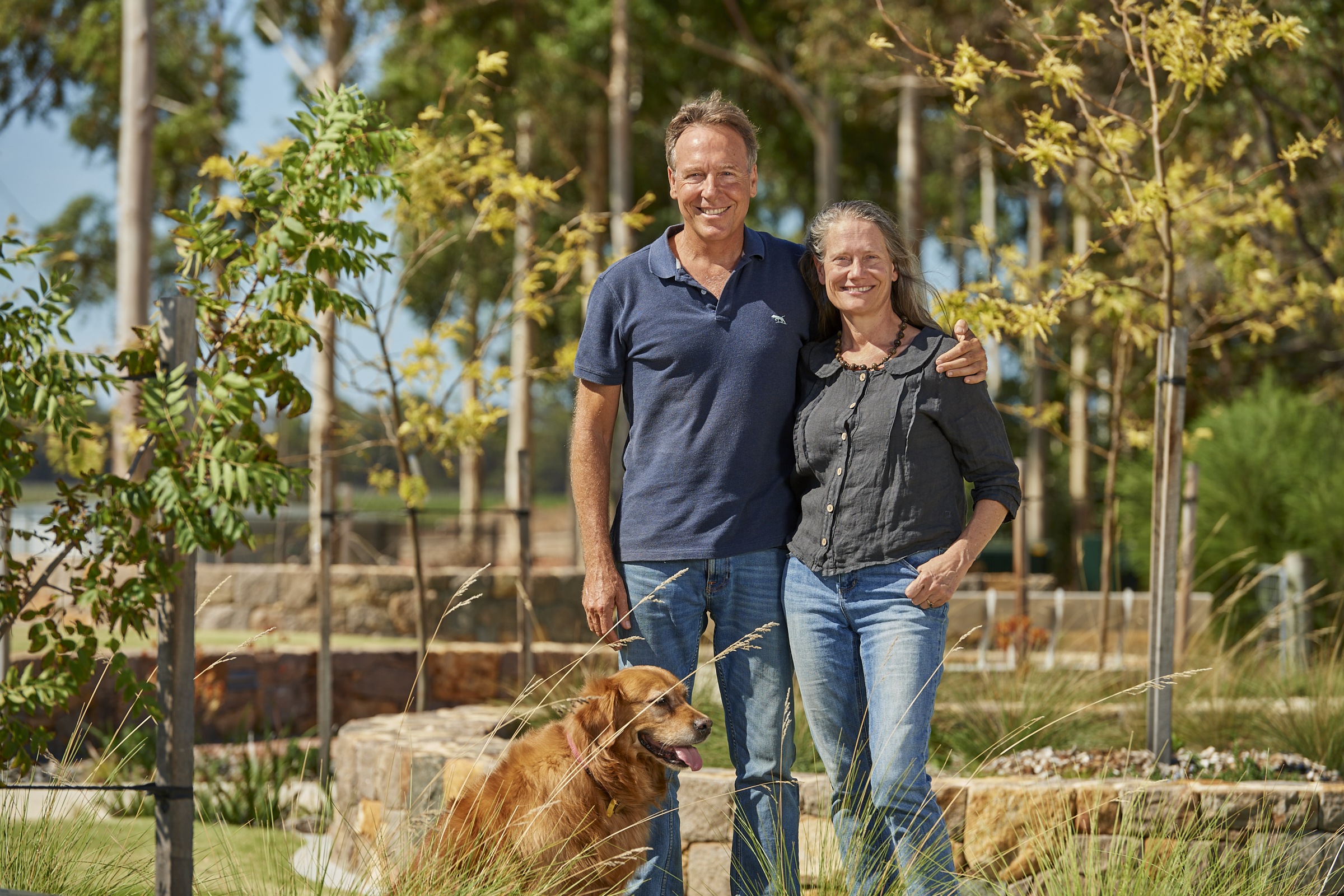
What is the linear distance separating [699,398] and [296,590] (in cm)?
958

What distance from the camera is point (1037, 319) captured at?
441 cm

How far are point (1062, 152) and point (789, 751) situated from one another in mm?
2727

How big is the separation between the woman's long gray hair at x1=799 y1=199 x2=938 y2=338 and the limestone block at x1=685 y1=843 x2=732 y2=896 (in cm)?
Answer: 206

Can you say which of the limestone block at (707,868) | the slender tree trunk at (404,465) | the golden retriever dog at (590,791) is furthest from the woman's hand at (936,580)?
the slender tree trunk at (404,465)

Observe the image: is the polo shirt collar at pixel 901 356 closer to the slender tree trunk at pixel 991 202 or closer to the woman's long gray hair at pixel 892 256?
the woman's long gray hair at pixel 892 256

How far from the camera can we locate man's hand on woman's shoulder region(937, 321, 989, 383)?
9.74 ft

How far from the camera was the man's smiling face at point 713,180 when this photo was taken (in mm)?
3139

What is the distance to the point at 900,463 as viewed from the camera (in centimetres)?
299

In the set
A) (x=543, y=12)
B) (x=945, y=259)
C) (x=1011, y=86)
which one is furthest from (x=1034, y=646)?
(x=543, y=12)

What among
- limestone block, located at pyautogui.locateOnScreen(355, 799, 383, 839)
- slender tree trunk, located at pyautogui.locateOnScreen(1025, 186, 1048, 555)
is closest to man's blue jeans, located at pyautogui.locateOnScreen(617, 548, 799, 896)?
limestone block, located at pyautogui.locateOnScreen(355, 799, 383, 839)

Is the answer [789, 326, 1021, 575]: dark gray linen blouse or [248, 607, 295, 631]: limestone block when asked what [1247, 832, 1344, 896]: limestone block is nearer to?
[789, 326, 1021, 575]: dark gray linen blouse

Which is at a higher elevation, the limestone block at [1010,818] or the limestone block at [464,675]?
the limestone block at [1010,818]

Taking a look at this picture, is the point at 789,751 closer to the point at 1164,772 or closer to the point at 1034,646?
the point at 1164,772

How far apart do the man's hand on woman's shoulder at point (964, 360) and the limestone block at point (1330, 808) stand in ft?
6.73
